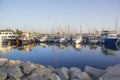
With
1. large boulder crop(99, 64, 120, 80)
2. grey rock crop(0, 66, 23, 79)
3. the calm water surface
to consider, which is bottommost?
the calm water surface

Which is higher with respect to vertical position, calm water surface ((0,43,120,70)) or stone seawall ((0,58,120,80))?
stone seawall ((0,58,120,80))

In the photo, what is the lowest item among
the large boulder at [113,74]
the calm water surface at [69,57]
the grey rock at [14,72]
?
the calm water surface at [69,57]

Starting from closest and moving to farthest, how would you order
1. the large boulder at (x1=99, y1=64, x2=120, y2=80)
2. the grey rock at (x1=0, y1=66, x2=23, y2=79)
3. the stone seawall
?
the large boulder at (x1=99, y1=64, x2=120, y2=80)
the stone seawall
the grey rock at (x1=0, y1=66, x2=23, y2=79)

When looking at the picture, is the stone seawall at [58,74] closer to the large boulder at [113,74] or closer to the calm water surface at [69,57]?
the large boulder at [113,74]

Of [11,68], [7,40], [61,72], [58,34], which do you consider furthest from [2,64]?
[58,34]

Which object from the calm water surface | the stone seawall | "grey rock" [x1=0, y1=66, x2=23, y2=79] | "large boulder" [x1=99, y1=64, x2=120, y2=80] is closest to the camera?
"large boulder" [x1=99, y1=64, x2=120, y2=80]

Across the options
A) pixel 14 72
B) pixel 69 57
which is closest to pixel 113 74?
pixel 14 72

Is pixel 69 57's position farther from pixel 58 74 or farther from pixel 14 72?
pixel 14 72

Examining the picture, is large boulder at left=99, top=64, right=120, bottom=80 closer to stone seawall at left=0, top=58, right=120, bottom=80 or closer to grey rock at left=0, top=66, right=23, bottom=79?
stone seawall at left=0, top=58, right=120, bottom=80

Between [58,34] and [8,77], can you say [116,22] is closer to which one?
[58,34]

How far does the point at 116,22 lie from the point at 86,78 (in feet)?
168

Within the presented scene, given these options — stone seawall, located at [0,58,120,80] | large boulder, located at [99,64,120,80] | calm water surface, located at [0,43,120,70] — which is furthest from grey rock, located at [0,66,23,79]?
calm water surface, located at [0,43,120,70]

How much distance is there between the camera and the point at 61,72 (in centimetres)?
890

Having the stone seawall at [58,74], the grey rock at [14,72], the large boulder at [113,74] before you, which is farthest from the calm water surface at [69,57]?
the large boulder at [113,74]
